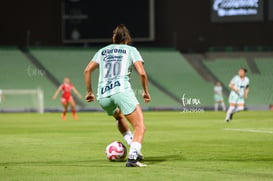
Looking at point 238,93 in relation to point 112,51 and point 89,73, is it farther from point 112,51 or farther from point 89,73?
point 112,51

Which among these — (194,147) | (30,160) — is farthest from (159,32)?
(30,160)

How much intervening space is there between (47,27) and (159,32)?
7.54 m

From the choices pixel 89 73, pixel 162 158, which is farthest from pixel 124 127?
pixel 89 73

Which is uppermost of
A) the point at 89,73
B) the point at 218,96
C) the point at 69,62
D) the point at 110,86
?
the point at 89,73

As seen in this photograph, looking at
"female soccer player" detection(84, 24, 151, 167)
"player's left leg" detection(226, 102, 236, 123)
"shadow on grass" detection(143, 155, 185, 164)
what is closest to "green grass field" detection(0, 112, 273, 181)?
"shadow on grass" detection(143, 155, 185, 164)

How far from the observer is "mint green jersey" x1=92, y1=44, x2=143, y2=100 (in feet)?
37.8

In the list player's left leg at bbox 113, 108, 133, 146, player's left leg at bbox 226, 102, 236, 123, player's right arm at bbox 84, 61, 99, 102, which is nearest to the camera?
player's right arm at bbox 84, 61, 99, 102

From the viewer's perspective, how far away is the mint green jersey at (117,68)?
37.8 ft

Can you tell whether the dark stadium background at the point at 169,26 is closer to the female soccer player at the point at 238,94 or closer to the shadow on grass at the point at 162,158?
the female soccer player at the point at 238,94

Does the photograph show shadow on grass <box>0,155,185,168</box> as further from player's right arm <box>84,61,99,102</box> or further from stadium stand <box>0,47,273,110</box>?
stadium stand <box>0,47,273,110</box>

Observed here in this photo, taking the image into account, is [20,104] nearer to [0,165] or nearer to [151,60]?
[151,60]

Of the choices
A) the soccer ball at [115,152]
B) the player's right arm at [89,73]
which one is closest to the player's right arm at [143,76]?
the player's right arm at [89,73]

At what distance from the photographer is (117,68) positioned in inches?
453

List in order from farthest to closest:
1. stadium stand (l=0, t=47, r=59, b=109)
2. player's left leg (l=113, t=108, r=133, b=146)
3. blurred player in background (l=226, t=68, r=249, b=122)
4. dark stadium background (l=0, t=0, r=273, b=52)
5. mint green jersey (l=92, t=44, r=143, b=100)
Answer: stadium stand (l=0, t=47, r=59, b=109) → dark stadium background (l=0, t=0, r=273, b=52) → blurred player in background (l=226, t=68, r=249, b=122) → player's left leg (l=113, t=108, r=133, b=146) → mint green jersey (l=92, t=44, r=143, b=100)
